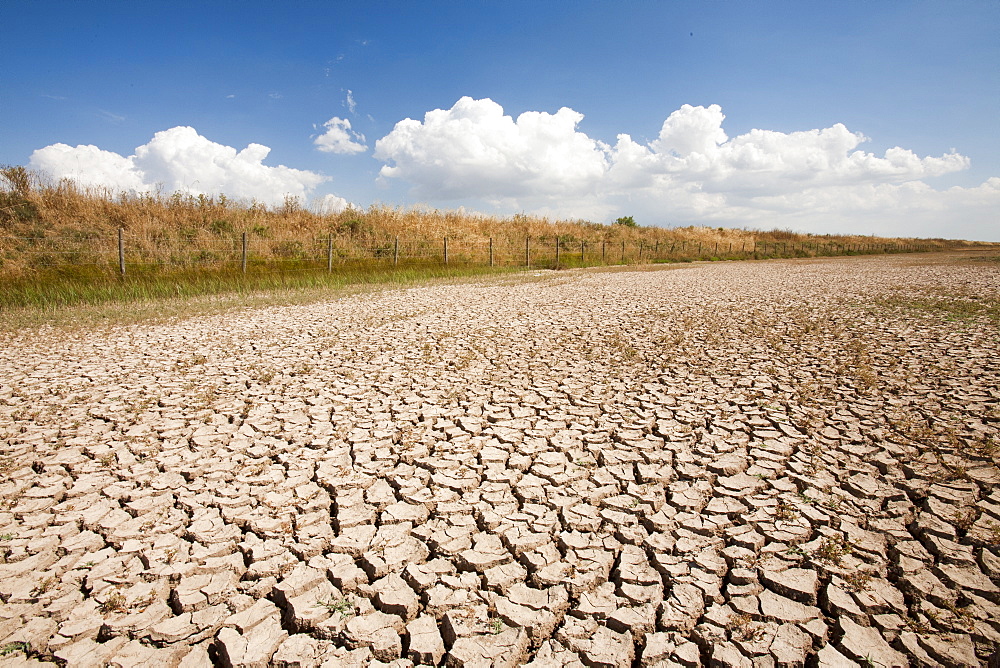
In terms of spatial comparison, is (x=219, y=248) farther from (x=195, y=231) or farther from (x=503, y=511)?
(x=503, y=511)

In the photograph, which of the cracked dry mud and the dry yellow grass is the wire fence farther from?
the cracked dry mud

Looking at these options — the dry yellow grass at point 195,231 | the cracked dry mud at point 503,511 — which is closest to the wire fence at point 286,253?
the dry yellow grass at point 195,231

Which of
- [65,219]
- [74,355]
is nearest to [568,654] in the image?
[74,355]

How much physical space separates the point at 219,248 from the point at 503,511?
1860 centimetres

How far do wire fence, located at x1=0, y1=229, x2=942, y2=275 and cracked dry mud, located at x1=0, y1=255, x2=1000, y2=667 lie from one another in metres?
10.7

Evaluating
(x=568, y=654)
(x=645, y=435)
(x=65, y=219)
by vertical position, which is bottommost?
(x=568, y=654)

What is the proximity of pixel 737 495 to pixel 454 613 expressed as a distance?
1.78 meters

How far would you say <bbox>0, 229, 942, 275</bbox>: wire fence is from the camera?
46.4 feet

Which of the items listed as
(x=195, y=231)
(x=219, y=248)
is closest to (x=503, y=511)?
(x=219, y=248)

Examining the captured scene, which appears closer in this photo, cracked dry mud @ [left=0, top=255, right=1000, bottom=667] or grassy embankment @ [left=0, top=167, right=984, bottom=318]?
cracked dry mud @ [left=0, top=255, right=1000, bottom=667]

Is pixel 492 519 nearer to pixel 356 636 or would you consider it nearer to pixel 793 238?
pixel 356 636

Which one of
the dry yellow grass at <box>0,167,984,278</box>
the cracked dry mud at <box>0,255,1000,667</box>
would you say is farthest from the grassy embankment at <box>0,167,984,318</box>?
the cracked dry mud at <box>0,255,1000,667</box>

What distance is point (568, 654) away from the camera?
6.07ft

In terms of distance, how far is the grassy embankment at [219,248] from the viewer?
13.0 m
